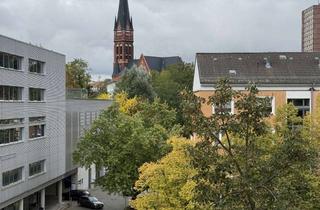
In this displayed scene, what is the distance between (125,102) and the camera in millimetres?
81750

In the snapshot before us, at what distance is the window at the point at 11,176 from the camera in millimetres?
40469

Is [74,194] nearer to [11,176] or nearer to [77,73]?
[11,176]

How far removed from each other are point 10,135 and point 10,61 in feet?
17.8

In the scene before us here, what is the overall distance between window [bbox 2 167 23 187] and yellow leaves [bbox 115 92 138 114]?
34.9 metres

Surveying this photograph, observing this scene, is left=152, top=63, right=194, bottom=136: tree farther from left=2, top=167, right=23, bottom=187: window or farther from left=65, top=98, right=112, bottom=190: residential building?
left=2, top=167, right=23, bottom=187: window

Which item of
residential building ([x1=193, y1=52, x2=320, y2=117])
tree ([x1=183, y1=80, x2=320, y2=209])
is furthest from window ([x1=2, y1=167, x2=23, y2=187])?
tree ([x1=183, y1=80, x2=320, y2=209])

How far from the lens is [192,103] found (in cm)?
1475

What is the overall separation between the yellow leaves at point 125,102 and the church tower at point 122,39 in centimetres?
8870

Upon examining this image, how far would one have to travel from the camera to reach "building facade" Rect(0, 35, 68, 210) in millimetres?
40531

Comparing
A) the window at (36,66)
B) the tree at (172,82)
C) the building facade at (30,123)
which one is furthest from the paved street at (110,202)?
the tree at (172,82)

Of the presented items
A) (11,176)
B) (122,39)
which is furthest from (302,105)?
(122,39)

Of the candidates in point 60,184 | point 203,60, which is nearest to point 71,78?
point 60,184

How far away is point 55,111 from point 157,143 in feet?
36.2

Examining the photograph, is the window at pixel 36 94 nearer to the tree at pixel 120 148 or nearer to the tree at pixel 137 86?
the tree at pixel 120 148
